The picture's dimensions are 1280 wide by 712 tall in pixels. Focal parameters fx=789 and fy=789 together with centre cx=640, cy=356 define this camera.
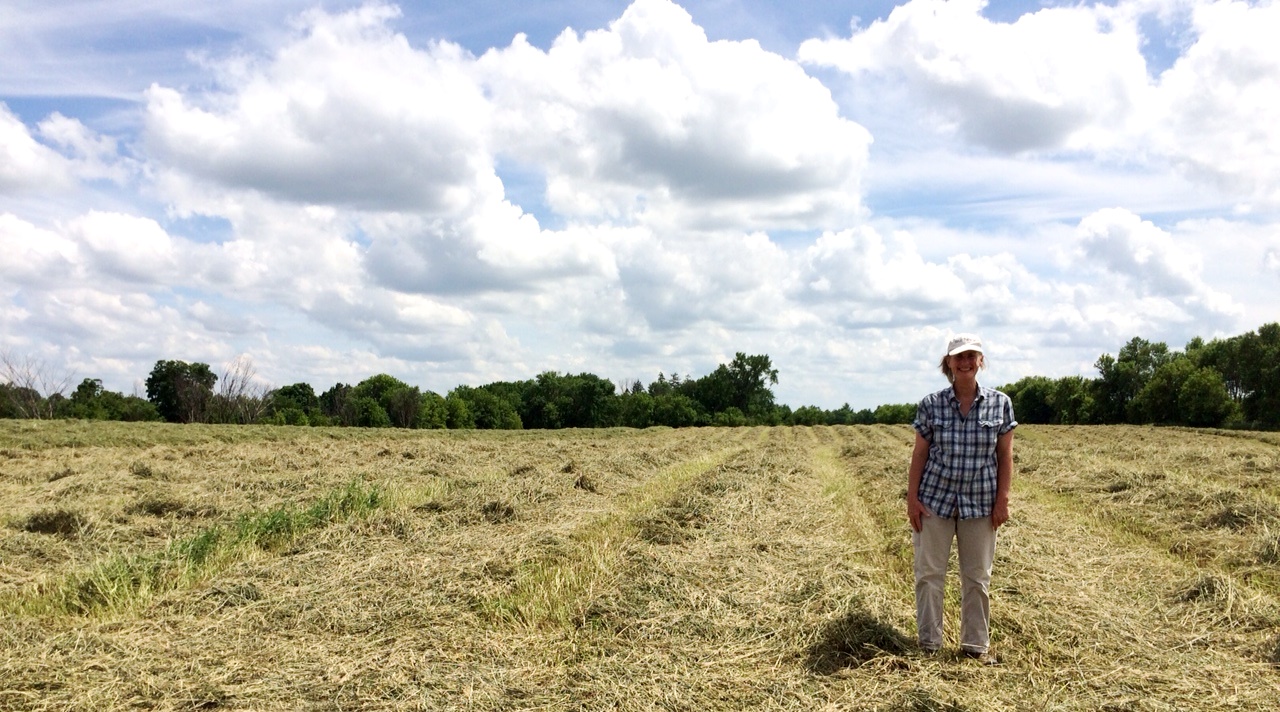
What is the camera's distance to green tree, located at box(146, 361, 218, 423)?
72.4 meters

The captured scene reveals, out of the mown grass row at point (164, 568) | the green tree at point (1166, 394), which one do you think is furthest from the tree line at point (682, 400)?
the mown grass row at point (164, 568)

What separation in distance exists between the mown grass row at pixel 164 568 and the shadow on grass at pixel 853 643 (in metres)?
5.96

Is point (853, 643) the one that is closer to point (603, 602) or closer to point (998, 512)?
point (998, 512)

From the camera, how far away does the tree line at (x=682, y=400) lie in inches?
2373

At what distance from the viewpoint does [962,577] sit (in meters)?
5.94

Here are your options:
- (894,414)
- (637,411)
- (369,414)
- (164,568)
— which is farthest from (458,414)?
(164,568)

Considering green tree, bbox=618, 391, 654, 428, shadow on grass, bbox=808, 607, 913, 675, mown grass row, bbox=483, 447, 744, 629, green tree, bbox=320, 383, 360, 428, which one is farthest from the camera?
green tree, bbox=618, 391, 654, 428

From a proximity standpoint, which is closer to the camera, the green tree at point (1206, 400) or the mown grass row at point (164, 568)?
the mown grass row at point (164, 568)

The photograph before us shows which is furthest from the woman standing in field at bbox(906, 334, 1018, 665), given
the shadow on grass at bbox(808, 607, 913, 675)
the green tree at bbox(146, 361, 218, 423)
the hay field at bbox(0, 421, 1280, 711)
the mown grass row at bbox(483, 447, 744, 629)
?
the green tree at bbox(146, 361, 218, 423)

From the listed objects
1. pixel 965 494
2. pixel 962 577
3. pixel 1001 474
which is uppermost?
pixel 1001 474

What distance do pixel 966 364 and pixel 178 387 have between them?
3253 inches

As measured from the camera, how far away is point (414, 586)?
24.5 ft

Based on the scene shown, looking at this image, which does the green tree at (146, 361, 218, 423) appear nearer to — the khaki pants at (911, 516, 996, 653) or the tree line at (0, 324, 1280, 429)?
the tree line at (0, 324, 1280, 429)

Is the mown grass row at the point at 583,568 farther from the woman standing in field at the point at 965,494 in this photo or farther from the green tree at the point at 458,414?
the green tree at the point at 458,414
